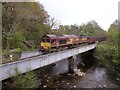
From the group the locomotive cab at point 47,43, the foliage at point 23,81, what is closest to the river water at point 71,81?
the locomotive cab at point 47,43

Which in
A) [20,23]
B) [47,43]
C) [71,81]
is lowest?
[71,81]

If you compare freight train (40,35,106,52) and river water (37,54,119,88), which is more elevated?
freight train (40,35,106,52)

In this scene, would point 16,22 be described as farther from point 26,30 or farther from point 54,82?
point 54,82

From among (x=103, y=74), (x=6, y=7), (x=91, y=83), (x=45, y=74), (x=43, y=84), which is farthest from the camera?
(x=6, y=7)

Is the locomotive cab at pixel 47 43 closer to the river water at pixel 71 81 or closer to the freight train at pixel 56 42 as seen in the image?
the freight train at pixel 56 42

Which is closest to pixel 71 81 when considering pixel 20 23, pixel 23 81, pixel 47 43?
pixel 47 43

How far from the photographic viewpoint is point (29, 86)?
23.2 metres

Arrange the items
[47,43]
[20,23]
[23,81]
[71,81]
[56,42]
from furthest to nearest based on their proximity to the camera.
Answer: [20,23] → [56,42] → [47,43] → [71,81] → [23,81]

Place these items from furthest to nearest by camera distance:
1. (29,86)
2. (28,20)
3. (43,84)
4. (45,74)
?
1. (28,20)
2. (45,74)
3. (43,84)
4. (29,86)

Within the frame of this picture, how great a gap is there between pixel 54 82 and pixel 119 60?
16092mm

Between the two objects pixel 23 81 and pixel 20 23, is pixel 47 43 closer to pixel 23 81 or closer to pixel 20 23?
pixel 20 23

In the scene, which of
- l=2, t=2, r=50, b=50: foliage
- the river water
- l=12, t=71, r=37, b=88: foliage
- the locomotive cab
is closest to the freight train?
the locomotive cab

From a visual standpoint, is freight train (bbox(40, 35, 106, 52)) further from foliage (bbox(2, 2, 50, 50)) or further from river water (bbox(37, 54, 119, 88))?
foliage (bbox(2, 2, 50, 50))

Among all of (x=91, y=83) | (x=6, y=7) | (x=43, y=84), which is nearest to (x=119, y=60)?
(x=91, y=83)
